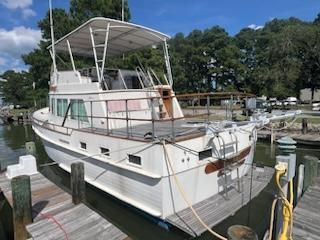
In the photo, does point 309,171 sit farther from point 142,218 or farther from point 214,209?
point 142,218

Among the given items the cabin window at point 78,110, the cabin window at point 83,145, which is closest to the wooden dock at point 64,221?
the cabin window at point 83,145

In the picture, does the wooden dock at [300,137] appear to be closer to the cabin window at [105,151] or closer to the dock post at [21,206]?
the cabin window at [105,151]

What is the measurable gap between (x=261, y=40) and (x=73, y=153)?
5137cm

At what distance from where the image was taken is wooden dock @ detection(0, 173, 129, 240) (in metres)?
4.84

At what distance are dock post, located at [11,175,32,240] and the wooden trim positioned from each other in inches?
147

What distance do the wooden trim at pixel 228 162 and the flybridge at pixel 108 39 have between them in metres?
3.62

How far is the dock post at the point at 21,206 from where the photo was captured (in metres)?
5.08

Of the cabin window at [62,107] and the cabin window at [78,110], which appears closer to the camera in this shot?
the cabin window at [78,110]

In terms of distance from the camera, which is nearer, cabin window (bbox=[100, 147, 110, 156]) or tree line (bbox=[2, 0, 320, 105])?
cabin window (bbox=[100, 147, 110, 156])

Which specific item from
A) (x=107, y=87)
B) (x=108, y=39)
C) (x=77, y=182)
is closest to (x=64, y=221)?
(x=77, y=182)

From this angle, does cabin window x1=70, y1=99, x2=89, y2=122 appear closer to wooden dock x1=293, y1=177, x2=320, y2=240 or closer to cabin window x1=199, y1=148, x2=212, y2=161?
cabin window x1=199, y1=148, x2=212, y2=161

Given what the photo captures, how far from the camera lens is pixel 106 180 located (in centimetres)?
696

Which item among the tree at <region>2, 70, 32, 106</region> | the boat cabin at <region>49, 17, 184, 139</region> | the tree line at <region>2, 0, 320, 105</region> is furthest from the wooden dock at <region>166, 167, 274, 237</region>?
the tree at <region>2, 70, 32, 106</region>

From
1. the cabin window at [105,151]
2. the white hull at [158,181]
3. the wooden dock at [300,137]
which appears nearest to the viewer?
the white hull at [158,181]
